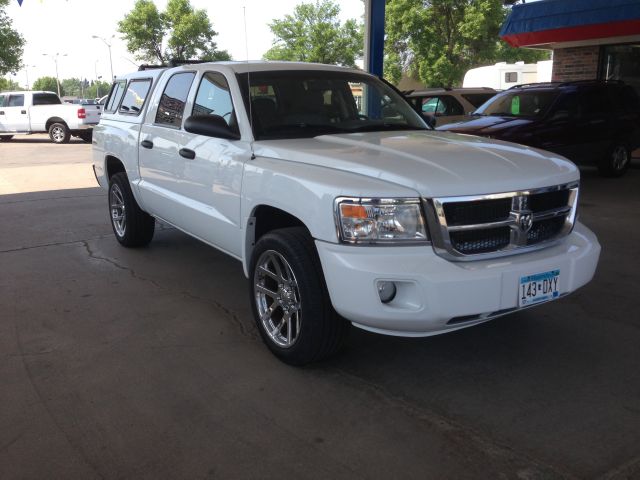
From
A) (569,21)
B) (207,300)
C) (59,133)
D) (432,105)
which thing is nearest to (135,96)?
(207,300)

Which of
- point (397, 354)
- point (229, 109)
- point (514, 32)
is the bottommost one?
point (397, 354)

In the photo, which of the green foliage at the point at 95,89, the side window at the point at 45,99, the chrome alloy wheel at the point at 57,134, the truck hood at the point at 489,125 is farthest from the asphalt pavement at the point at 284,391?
the green foliage at the point at 95,89

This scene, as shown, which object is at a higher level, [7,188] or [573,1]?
[573,1]

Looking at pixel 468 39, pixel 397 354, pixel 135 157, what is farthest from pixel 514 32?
pixel 468 39

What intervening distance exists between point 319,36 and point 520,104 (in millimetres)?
42537

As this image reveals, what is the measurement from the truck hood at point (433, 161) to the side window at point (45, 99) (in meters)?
20.5

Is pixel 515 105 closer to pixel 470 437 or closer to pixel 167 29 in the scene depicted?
pixel 470 437

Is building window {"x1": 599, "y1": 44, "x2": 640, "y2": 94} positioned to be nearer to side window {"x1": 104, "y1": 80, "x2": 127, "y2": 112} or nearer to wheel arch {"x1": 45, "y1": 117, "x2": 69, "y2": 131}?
side window {"x1": 104, "y1": 80, "x2": 127, "y2": 112}

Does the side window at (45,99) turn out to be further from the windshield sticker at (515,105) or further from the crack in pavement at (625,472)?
the crack in pavement at (625,472)

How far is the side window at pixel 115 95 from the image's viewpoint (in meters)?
6.34

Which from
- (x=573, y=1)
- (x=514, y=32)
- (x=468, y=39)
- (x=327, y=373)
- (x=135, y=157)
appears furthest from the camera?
(x=468, y=39)

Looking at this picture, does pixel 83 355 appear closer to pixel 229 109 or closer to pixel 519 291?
pixel 229 109

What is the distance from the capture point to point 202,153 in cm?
431

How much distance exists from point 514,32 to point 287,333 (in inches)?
472
